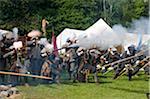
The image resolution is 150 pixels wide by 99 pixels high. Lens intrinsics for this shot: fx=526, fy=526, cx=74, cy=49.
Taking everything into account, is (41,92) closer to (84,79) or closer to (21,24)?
(84,79)

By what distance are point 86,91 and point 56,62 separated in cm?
288

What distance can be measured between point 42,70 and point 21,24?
17424 millimetres

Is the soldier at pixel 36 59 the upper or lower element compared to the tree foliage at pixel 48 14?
lower

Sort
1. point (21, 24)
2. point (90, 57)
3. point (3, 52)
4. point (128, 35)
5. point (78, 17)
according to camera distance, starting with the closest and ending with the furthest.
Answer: point (3, 52)
point (90, 57)
point (128, 35)
point (21, 24)
point (78, 17)

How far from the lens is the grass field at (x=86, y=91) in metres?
12.6

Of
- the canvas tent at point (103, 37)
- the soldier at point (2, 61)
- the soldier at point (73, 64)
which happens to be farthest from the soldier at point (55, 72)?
the canvas tent at point (103, 37)

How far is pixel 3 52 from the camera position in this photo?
15.4 meters

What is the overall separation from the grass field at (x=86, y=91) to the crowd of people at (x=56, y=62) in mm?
728

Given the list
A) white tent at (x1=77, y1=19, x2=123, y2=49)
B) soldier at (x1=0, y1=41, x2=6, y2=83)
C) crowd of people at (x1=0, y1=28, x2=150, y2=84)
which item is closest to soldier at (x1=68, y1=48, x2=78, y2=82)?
crowd of people at (x1=0, y1=28, x2=150, y2=84)

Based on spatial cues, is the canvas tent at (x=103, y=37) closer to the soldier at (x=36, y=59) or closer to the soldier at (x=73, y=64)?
the soldier at (x=73, y=64)

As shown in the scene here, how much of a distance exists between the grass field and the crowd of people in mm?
728

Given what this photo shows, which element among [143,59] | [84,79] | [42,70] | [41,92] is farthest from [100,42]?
[41,92]

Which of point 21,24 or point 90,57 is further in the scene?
point 21,24

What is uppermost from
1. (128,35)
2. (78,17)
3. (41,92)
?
(78,17)
